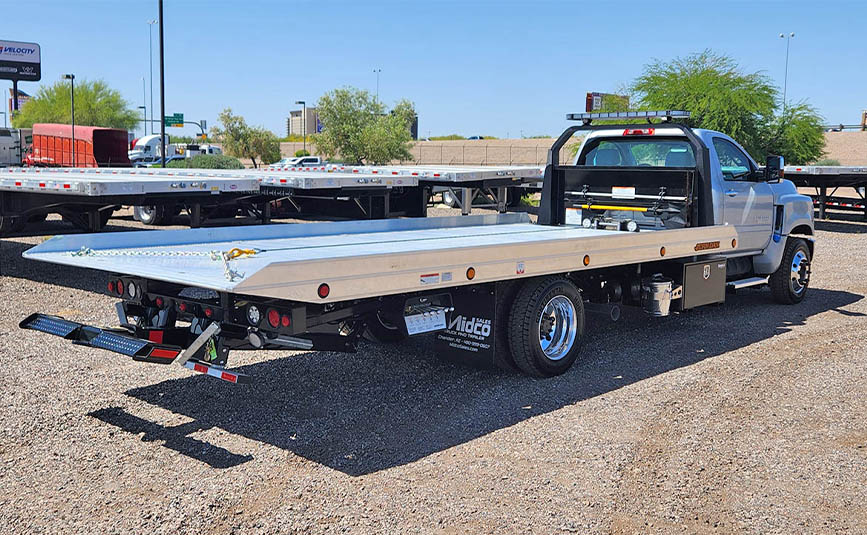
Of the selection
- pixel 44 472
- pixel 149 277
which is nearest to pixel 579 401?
pixel 149 277

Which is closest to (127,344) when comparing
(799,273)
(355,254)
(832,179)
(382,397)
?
(355,254)

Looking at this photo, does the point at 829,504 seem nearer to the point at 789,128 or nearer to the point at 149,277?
the point at 149,277

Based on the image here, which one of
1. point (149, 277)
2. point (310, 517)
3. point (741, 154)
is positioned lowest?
point (310, 517)

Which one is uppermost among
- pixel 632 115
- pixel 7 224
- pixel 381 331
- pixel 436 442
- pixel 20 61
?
pixel 20 61

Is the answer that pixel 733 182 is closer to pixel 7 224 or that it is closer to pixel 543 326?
pixel 543 326

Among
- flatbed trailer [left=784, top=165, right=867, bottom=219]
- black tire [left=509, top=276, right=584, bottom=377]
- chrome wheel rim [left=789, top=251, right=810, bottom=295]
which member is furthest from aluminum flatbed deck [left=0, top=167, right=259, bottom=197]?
flatbed trailer [left=784, top=165, right=867, bottom=219]

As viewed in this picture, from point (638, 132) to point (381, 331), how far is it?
424cm

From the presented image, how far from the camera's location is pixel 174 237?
718cm

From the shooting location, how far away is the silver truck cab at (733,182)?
946cm

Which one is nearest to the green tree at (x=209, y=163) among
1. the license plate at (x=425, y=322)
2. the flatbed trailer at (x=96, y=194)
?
the flatbed trailer at (x=96, y=194)

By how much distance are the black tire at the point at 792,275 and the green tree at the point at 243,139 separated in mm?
56238

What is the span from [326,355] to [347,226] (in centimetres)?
132

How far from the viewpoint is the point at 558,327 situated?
7445mm

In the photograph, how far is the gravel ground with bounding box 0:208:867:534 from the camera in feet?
15.2
